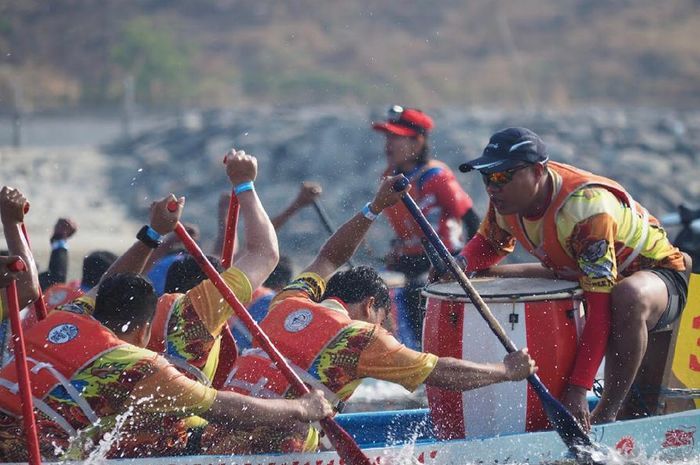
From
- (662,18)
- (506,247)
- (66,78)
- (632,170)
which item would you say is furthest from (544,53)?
(506,247)

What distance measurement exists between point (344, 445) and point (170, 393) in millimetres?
905

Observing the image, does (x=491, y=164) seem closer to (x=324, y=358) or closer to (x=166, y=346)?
(x=324, y=358)

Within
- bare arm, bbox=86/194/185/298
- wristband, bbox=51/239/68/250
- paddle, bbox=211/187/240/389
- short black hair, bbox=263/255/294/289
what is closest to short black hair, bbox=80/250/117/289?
wristband, bbox=51/239/68/250

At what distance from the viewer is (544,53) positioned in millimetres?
40906

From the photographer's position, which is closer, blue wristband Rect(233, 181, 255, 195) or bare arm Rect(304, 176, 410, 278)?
blue wristband Rect(233, 181, 255, 195)

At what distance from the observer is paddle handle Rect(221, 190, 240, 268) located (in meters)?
6.20

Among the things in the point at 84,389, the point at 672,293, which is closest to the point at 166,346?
the point at 84,389

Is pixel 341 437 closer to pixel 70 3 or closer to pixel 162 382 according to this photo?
pixel 162 382

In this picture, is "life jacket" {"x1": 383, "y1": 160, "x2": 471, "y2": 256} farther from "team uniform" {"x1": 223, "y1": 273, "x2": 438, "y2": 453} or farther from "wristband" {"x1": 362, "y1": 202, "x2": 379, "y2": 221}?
"team uniform" {"x1": 223, "y1": 273, "x2": 438, "y2": 453}

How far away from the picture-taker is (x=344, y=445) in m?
5.20

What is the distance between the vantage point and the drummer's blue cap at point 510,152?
571 cm

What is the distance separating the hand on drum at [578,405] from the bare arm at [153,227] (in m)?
2.08

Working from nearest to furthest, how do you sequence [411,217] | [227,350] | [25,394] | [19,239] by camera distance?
[25,394], [19,239], [227,350], [411,217]

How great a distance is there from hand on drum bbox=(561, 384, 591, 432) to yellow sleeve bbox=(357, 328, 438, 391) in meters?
0.92
